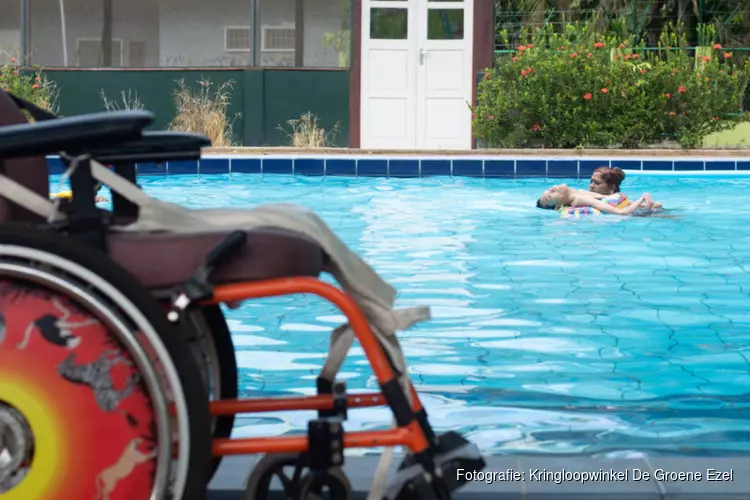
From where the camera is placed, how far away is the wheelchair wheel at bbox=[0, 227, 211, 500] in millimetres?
2141

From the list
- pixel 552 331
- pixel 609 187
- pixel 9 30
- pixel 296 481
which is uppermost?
pixel 9 30

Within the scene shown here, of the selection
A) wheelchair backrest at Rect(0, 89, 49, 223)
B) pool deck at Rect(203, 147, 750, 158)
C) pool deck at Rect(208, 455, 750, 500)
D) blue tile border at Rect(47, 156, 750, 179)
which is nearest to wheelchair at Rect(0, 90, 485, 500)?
wheelchair backrest at Rect(0, 89, 49, 223)

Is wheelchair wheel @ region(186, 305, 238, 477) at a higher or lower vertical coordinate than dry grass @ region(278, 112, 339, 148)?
lower

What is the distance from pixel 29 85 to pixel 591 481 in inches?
512

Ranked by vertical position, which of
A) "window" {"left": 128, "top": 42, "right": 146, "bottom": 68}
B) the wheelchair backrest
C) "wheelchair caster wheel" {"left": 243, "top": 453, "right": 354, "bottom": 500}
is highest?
"window" {"left": 128, "top": 42, "right": 146, "bottom": 68}

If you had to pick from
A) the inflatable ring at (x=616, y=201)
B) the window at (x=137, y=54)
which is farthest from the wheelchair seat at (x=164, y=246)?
the window at (x=137, y=54)

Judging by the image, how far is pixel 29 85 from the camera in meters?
14.5

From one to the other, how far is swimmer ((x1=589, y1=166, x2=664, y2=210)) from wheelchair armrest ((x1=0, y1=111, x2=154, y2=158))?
24.5ft

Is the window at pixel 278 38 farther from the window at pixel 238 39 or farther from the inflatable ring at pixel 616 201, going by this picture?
the inflatable ring at pixel 616 201

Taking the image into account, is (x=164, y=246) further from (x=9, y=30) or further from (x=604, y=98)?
(x=9, y=30)

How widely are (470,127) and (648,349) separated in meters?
11.4

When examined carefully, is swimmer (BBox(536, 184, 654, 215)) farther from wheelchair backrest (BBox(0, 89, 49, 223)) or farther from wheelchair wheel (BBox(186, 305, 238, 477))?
wheelchair backrest (BBox(0, 89, 49, 223))

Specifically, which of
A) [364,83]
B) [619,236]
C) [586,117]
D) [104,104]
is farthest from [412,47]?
[619,236]

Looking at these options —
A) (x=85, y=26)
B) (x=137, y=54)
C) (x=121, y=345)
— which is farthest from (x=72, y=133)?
(x=85, y=26)
